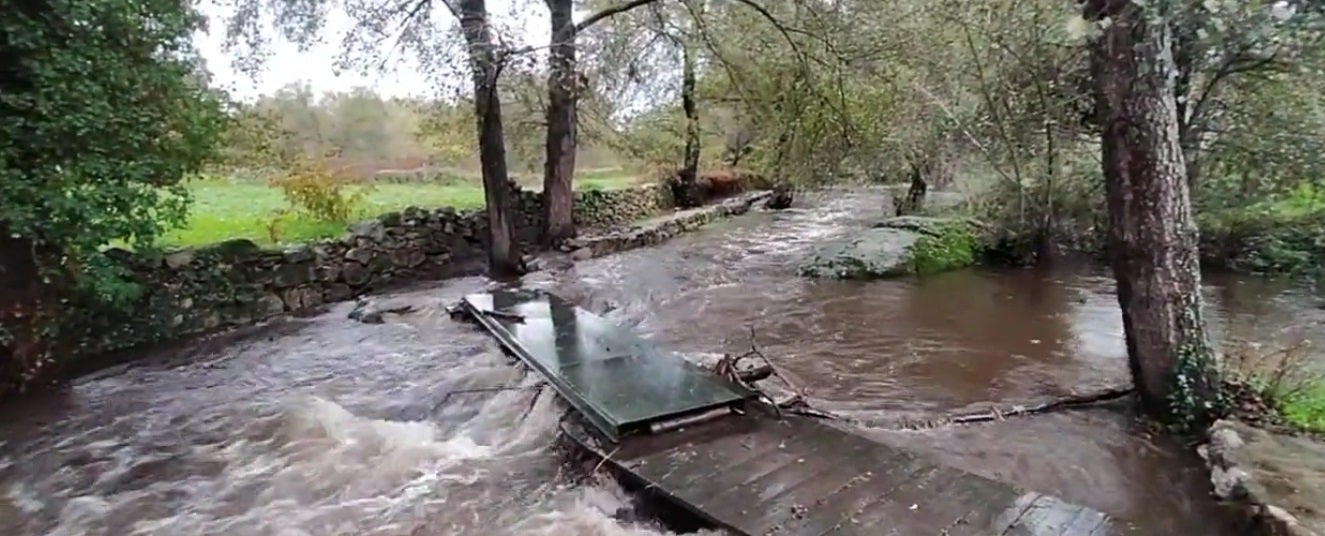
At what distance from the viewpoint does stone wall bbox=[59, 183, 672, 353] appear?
262 inches

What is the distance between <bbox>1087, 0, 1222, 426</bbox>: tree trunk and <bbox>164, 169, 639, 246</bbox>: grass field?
267 inches

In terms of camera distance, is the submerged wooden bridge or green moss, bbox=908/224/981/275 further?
green moss, bbox=908/224/981/275

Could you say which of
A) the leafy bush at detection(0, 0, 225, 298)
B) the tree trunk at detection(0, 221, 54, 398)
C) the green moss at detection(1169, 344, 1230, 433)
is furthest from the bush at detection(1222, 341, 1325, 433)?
the tree trunk at detection(0, 221, 54, 398)

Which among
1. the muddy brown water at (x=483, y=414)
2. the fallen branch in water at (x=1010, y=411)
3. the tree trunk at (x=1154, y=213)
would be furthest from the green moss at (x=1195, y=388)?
the fallen branch in water at (x=1010, y=411)

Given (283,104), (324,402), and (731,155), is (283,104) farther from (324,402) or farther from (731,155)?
(324,402)

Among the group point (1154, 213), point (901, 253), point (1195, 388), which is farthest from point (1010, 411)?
point (901, 253)

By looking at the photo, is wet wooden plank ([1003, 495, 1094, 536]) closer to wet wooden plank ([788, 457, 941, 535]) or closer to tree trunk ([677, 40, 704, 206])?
wet wooden plank ([788, 457, 941, 535])

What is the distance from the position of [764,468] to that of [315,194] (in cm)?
817

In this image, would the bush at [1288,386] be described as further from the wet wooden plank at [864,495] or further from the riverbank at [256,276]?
the riverbank at [256,276]

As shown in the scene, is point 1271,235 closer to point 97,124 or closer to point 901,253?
point 901,253

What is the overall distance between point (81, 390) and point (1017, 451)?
6.17 meters

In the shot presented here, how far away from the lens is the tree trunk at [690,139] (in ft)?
51.4

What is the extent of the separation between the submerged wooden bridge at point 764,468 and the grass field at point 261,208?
449 cm

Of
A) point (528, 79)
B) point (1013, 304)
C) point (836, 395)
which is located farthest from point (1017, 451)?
point (528, 79)
